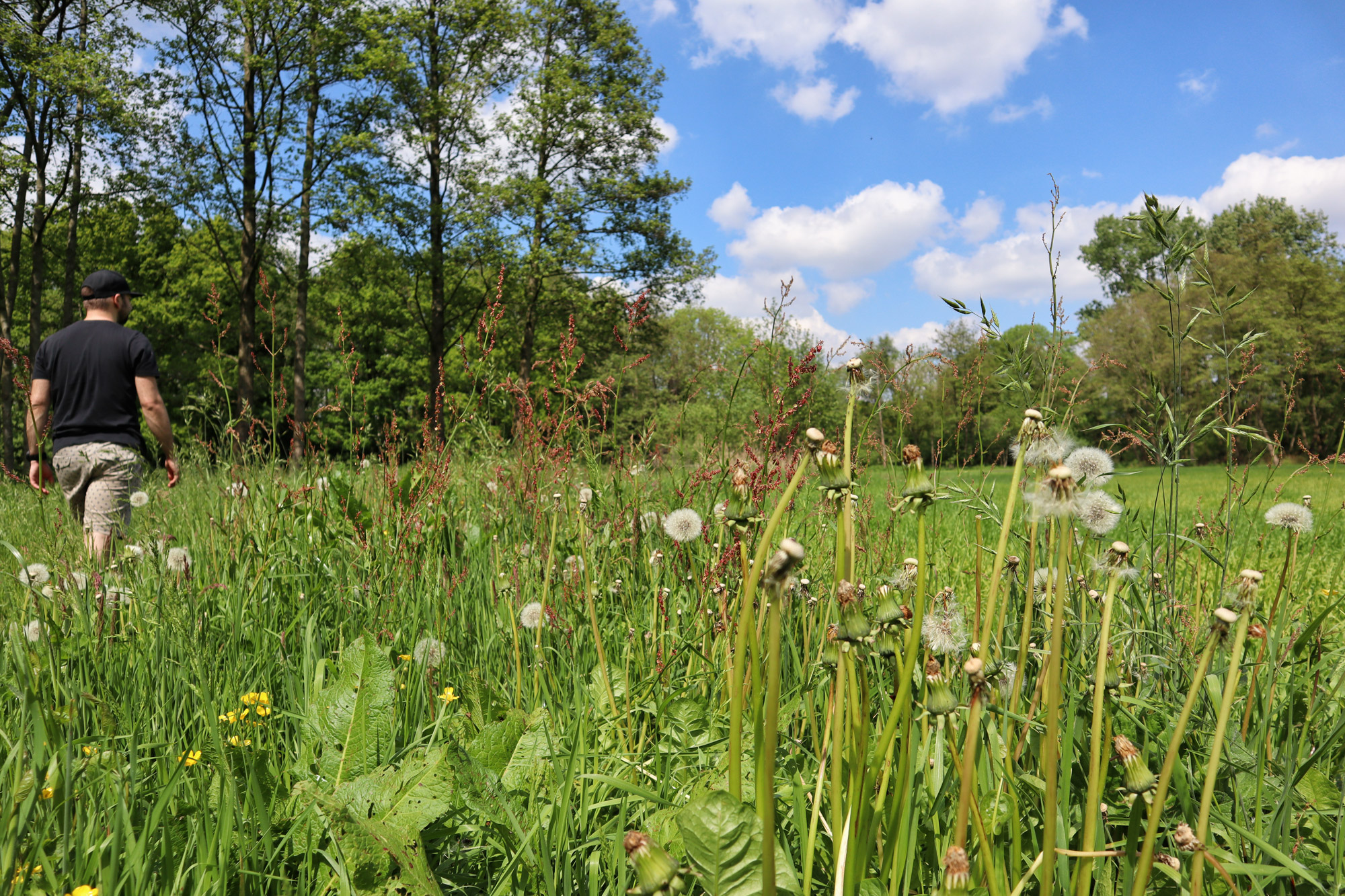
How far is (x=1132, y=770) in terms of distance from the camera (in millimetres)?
835

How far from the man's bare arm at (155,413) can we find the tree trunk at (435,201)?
51.6ft

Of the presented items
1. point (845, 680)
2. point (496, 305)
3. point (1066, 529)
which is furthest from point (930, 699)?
point (496, 305)

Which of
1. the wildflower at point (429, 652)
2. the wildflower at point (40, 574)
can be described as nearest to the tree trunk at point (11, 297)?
the wildflower at point (40, 574)

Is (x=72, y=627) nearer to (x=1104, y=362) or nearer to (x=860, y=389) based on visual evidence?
(x=860, y=389)

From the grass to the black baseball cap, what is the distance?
268 centimetres

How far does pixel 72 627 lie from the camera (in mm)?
2174

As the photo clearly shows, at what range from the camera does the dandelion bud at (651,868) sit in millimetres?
613

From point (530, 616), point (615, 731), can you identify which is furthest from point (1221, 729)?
point (530, 616)

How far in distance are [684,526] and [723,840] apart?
1160mm

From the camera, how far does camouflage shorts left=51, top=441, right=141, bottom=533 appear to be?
13.6 feet

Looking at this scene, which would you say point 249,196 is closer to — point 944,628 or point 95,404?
point 95,404

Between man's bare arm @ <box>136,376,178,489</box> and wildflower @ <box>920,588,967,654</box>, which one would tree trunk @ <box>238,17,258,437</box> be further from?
wildflower @ <box>920,588,967,654</box>

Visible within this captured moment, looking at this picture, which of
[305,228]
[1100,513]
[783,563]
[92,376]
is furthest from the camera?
[305,228]

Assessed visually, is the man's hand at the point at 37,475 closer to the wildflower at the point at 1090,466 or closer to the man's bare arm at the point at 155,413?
the man's bare arm at the point at 155,413
